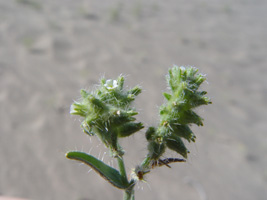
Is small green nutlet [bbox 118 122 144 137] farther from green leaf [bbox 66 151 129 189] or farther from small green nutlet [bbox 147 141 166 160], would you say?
green leaf [bbox 66 151 129 189]

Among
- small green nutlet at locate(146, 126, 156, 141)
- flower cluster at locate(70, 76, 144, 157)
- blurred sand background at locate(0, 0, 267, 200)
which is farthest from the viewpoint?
blurred sand background at locate(0, 0, 267, 200)

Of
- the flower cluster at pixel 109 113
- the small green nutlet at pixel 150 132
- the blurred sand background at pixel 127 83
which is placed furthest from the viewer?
the blurred sand background at pixel 127 83

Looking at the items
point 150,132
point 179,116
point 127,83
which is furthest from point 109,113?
point 127,83

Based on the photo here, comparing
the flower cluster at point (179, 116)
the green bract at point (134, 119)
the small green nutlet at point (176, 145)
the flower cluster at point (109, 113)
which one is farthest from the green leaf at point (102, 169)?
the small green nutlet at point (176, 145)

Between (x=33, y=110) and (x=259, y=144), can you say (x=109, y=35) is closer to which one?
(x=33, y=110)

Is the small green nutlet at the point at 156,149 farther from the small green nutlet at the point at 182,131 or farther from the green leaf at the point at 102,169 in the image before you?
the green leaf at the point at 102,169

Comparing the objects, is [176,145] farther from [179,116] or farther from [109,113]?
[109,113]

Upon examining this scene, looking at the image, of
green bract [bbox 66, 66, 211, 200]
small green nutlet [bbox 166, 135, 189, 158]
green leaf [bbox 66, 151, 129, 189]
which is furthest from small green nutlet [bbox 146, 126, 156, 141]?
green leaf [bbox 66, 151, 129, 189]
